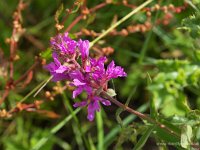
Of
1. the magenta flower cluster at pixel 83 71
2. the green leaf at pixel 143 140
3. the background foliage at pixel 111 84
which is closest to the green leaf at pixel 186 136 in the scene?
the green leaf at pixel 143 140

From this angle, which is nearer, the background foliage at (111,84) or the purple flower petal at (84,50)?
the purple flower petal at (84,50)

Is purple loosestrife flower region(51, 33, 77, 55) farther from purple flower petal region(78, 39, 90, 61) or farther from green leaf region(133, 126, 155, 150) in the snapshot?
green leaf region(133, 126, 155, 150)

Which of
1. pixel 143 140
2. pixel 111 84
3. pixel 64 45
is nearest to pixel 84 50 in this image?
pixel 64 45

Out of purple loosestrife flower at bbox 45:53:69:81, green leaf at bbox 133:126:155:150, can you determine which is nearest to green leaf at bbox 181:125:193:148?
green leaf at bbox 133:126:155:150

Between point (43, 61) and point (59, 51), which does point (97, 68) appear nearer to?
point (59, 51)

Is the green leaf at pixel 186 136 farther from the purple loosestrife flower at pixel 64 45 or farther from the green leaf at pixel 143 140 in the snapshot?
the purple loosestrife flower at pixel 64 45

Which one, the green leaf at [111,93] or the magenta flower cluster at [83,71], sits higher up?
the magenta flower cluster at [83,71]

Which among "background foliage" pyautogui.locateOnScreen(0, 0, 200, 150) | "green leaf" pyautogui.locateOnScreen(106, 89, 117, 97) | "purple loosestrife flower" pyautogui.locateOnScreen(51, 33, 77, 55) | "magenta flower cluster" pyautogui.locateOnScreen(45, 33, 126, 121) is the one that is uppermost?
"purple loosestrife flower" pyautogui.locateOnScreen(51, 33, 77, 55)

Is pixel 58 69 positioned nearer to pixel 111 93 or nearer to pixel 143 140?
pixel 111 93

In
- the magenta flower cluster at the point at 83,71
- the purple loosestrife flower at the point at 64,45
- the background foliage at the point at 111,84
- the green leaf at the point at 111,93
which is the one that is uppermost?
the purple loosestrife flower at the point at 64,45
